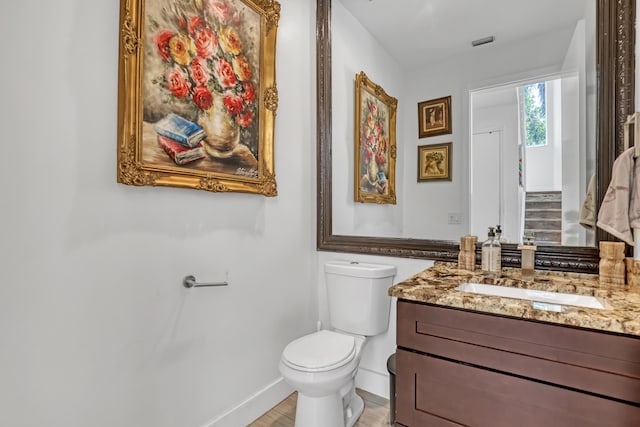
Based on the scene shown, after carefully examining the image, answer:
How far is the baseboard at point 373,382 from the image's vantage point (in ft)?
6.56

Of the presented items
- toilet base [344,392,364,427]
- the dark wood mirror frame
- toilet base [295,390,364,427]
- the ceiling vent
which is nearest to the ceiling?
the ceiling vent

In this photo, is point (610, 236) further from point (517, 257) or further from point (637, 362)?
point (637, 362)

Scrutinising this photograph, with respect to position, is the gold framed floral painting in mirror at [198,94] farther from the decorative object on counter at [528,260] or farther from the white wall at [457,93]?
the decorative object on counter at [528,260]

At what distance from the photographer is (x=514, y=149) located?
1604 mm

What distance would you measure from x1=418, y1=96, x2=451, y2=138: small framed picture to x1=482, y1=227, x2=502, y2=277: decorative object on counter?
0.66 metres

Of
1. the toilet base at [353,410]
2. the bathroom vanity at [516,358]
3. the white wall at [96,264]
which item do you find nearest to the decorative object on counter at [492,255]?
the bathroom vanity at [516,358]

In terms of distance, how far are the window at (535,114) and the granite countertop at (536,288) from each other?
0.63 meters

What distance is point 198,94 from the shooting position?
147 centimetres

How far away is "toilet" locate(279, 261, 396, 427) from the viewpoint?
1455 mm

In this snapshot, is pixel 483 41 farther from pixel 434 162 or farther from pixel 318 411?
pixel 318 411

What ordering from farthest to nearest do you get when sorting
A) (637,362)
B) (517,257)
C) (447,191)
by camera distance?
(447,191) < (517,257) < (637,362)

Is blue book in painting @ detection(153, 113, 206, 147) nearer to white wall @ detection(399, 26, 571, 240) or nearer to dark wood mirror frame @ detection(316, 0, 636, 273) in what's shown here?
white wall @ detection(399, 26, 571, 240)

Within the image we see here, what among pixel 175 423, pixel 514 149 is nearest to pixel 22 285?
pixel 175 423

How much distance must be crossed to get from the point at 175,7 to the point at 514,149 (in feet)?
5.58
